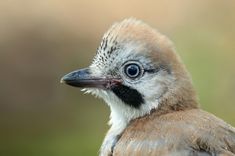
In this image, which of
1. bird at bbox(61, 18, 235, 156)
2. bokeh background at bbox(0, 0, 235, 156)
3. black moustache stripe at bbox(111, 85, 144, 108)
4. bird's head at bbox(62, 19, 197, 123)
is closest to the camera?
bird at bbox(61, 18, 235, 156)

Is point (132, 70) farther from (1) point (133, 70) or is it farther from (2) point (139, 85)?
(2) point (139, 85)

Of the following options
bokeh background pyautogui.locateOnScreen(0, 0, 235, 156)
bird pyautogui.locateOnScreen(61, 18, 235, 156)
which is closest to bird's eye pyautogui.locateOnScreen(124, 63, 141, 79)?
bird pyautogui.locateOnScreen(61, 18, 235, 156)

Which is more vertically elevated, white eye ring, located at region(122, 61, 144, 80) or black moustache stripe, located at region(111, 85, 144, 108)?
white eye ring, located at region(122, 61, 144, 80)

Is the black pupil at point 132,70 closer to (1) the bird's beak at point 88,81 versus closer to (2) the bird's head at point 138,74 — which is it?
(2) the bird's head at point 138,74

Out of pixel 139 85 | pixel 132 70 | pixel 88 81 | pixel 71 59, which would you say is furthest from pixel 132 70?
pixel 71 59

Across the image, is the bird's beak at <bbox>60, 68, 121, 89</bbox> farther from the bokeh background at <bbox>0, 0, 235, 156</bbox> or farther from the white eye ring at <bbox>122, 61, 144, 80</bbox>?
the bokeh background at <bbox>0, 0, 235, 156</bbox>

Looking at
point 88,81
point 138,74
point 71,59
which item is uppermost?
point 71,59

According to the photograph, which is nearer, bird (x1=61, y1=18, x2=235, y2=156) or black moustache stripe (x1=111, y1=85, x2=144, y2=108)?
bird (x1=61, y1=18, x2=235, y2=156)

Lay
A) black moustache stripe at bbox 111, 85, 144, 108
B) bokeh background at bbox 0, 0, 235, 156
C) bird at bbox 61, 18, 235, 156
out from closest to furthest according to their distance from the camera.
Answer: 1. bird at bbox 61, 18, 235, 156
2. black moustache stripe at bbox 111, 85, 144, 108
3. bokeh background at bbox 0, 0, 235, 156

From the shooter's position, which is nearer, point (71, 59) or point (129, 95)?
point (129, 95)
